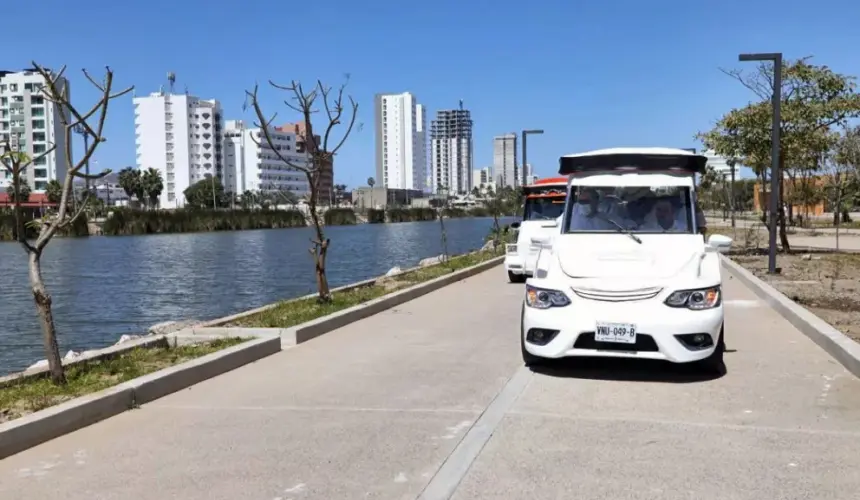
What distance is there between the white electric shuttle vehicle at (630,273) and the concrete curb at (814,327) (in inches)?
51.6

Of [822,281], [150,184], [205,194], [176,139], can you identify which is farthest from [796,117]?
[176,139]

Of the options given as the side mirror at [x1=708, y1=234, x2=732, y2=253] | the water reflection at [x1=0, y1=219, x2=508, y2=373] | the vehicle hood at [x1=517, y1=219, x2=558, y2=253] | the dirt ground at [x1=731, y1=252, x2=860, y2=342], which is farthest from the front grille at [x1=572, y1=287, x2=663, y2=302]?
the water reflection at [x1=0, y1=219, x2=508, y2=373]

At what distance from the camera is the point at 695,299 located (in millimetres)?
7547

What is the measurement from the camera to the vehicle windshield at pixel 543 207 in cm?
1797

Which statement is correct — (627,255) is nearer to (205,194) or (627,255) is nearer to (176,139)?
(205,194)

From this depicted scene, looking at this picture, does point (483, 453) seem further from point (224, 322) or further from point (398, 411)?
point (224, 322)

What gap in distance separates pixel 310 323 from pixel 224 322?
1494 millimetres

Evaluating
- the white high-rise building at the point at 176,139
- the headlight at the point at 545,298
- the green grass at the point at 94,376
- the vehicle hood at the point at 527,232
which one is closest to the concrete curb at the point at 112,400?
the green grass at the point at 94,376

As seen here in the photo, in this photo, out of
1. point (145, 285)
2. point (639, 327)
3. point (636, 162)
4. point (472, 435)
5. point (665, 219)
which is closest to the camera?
point (472, 435)

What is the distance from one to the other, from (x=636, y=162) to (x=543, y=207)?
880cm

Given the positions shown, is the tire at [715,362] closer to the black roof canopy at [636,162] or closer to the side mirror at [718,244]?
the side mirror at [718,244]

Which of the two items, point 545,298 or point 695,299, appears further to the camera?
point 545,298

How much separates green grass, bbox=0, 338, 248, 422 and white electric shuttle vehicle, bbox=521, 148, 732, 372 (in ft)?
12.8

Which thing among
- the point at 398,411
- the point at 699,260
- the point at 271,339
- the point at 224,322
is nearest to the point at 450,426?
the point at 398,411
